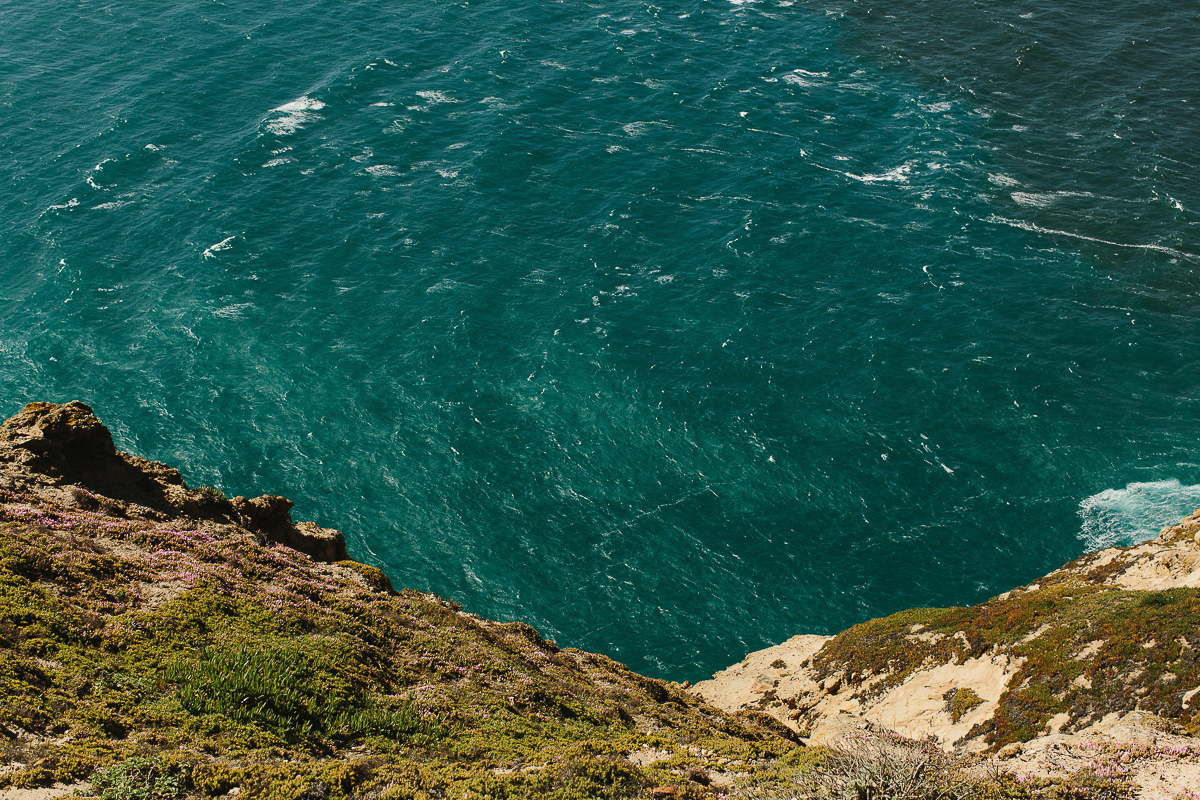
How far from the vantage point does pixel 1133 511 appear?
217 ft

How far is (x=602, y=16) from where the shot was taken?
142125 mm

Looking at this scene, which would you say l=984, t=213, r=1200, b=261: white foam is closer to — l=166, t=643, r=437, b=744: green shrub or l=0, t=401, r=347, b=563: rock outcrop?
l=0, t=401, r=347, b=563: rock outcrop

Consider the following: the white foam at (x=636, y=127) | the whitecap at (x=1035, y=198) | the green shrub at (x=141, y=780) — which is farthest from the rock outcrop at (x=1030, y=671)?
the white foam at (x=636, y=127)

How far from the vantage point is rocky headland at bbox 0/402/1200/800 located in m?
23.6

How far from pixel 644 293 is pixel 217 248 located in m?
50.1

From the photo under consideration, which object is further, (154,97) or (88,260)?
(154,97)

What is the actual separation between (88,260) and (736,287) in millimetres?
73822

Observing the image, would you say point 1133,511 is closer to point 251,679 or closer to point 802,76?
point 251,679

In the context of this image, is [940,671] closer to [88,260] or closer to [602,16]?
[88,260]

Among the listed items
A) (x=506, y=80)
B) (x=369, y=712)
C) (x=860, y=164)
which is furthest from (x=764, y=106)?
(x=369, y=712)

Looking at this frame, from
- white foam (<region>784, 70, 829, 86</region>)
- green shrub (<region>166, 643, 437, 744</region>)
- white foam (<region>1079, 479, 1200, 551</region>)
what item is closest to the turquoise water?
white foam (<region>1079, 479, 1200, 551</region>)

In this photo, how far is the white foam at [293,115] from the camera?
375ft

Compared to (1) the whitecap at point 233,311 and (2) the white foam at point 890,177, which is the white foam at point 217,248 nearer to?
(1) the whitecap at point 233,311

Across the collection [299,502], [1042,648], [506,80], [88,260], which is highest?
[506,80]
